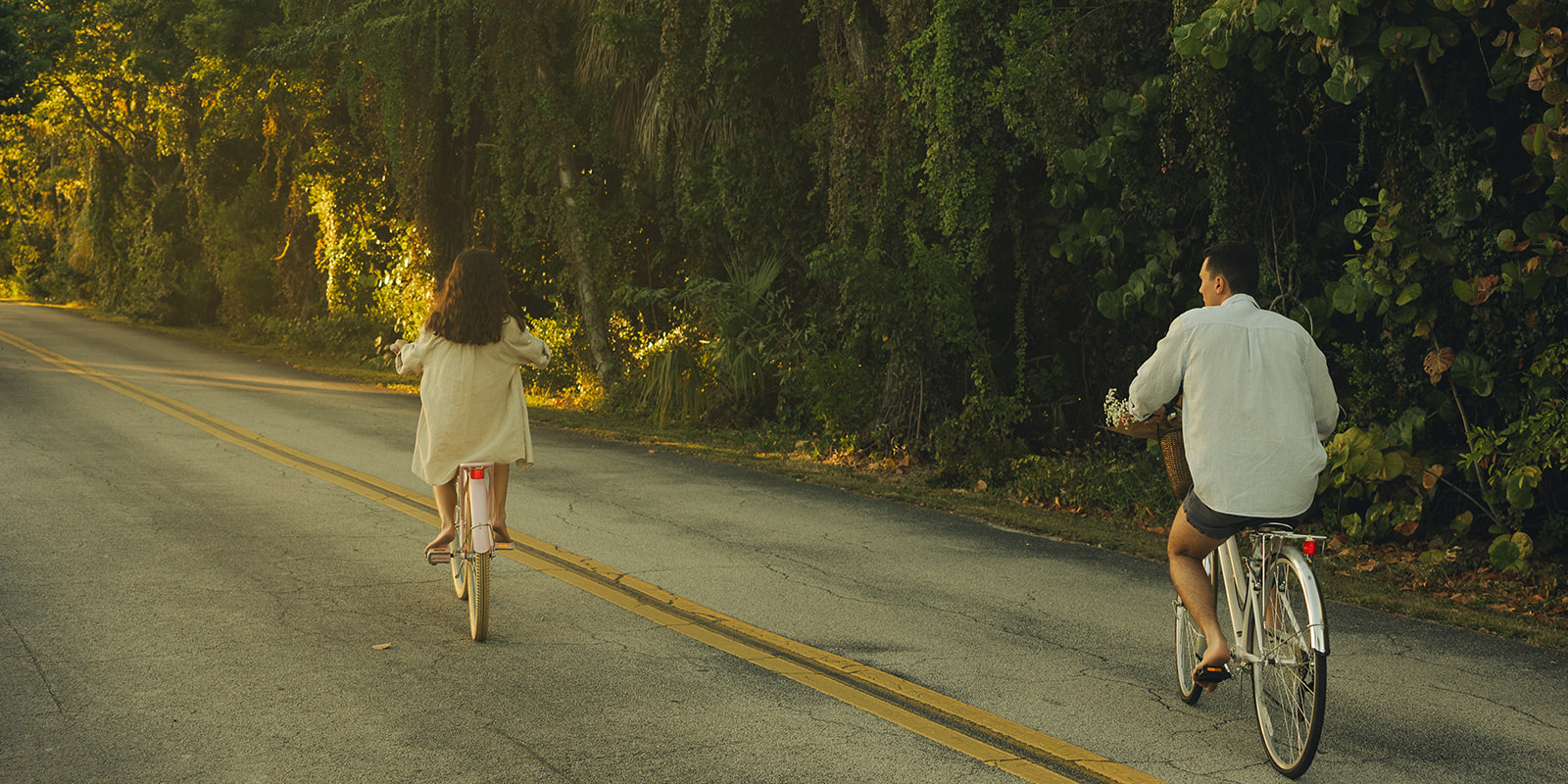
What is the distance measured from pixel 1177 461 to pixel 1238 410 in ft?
1.62

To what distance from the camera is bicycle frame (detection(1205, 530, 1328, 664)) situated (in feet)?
15.8

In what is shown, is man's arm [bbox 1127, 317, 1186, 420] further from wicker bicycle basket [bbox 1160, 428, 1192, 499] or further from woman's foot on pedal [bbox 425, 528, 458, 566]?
woman's foot on pedal [bbox 425, 528, 458, 566]

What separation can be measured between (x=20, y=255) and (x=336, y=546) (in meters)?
58.5

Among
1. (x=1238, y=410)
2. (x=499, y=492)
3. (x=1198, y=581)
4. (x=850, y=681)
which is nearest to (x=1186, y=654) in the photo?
(x=1198, y=581)

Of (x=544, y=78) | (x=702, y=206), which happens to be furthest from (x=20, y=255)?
(x=702, y=206)

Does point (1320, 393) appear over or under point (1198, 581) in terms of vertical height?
over

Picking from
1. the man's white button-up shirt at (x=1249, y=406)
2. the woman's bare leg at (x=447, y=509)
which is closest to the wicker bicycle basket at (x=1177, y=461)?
the man's white button-up shirt at (x=1249, y=406)

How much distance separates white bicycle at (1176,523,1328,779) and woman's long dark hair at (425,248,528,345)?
398cm

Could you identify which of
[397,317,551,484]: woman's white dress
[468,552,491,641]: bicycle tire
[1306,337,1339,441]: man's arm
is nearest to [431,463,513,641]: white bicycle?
[468,552,491,641]: bicycle tire

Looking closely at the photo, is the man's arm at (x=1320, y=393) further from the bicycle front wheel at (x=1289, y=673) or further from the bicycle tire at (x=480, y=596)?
the bicycle tire at (x=480, y=596)

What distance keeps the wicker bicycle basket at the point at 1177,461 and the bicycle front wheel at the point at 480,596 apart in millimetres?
→ 3446

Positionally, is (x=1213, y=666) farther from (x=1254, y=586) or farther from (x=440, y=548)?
(x=440, y=548)

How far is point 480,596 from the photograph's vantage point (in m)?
6.75

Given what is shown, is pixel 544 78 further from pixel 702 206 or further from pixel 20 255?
pixel 20 255
